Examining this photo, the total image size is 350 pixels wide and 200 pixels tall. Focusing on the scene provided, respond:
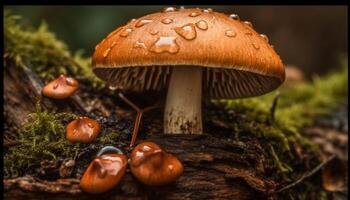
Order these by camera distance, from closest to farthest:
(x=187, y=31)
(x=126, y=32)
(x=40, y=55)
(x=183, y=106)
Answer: (x=187, y=31), (x=126, y=32), (x=183, y=106), (x=40, y=55)

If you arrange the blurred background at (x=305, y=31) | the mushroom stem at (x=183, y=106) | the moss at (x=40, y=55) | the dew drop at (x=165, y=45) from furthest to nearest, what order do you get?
1. the blurred background at (x=305, y=31)
2. the moss at (x=40, y=55)
3. the mushroom stem at (x=183, y=106)
4. the dew drop at (x=165, y=45)


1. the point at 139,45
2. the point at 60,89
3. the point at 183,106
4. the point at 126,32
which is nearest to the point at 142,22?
the point at 126,32

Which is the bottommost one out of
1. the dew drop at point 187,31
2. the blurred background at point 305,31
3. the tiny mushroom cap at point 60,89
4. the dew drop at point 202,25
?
the blurred background at point 305,31

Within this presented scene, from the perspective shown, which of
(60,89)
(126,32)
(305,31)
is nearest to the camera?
(126,32)

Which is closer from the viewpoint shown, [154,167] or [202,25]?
[154,167]

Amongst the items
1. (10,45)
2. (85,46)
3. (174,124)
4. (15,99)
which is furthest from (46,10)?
(174,124)

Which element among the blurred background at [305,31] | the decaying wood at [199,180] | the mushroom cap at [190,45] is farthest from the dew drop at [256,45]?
the blurred background at [305,31]

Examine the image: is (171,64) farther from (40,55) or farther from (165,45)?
(40,55)

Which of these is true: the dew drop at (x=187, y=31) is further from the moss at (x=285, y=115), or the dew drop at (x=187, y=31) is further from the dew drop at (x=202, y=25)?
the moss at (x=285, y=115)
